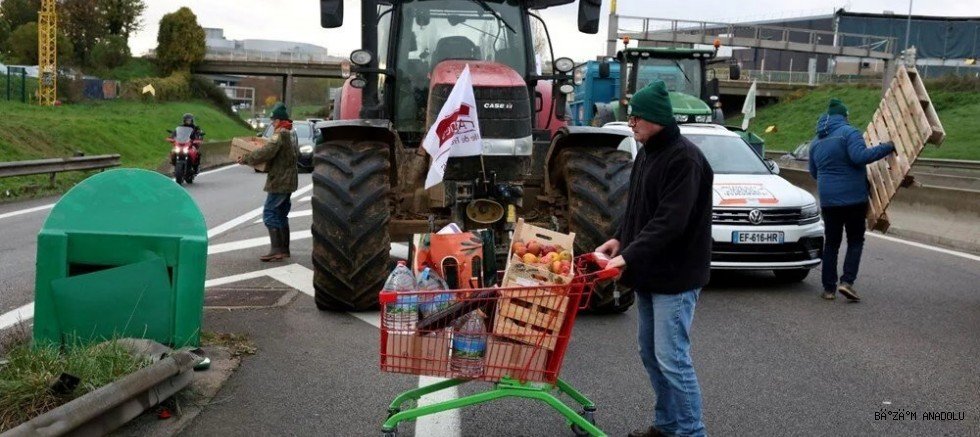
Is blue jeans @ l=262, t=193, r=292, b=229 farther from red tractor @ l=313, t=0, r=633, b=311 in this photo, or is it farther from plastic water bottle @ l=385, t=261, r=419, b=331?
plastic water bottle @ l=385, t=261, r=419, b=331

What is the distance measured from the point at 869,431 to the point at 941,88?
51.9 m

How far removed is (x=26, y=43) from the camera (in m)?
55.9

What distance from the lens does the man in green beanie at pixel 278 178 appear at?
11.2 m

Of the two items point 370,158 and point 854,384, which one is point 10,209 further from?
point 854,384

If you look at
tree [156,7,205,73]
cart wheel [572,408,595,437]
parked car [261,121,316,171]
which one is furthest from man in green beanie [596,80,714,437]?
tree [156,7,205,73]

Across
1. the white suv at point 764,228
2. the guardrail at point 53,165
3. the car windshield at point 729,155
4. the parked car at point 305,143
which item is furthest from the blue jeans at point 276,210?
the parked car at point 305,143

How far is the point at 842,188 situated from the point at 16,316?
749 centimetres

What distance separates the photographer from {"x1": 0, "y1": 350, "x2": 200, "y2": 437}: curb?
448 centimetres

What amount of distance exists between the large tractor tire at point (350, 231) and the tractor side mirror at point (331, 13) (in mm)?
1186

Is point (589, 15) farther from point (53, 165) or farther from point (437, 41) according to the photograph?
point (53, 165)

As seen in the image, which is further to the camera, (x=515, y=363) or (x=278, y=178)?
(x=278, y=178)

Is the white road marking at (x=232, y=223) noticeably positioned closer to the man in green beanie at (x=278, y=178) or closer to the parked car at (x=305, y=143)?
the man in green beanie at (x=278, y=178)

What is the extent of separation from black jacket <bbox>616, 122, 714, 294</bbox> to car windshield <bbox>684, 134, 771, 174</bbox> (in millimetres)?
6622

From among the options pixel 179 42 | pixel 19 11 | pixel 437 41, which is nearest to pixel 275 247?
pixel 437 41
